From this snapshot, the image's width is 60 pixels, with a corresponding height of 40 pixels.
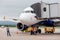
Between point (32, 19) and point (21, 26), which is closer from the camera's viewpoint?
point (32, 19)

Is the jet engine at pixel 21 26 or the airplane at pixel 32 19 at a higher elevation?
the airplane at pixel 32 19

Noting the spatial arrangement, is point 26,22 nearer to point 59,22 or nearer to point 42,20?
point 42,20

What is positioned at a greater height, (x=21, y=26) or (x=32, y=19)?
(x=32, y=19)

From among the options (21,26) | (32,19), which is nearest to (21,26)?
(21,26)

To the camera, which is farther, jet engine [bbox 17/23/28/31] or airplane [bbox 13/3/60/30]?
jet engine [bbox 17/23/28/31]

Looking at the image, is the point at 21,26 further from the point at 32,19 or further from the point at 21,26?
the point at 32,19

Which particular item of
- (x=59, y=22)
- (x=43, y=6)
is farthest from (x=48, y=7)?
(x=59, y=22)

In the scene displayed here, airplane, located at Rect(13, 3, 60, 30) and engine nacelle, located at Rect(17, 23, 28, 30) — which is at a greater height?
airplane, located at Rect(13, 3, 60, 30)

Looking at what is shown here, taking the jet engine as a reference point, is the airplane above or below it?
above

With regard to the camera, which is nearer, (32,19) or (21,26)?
(32,19)

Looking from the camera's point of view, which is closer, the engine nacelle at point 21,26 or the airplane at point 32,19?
the airplane at point 32,19

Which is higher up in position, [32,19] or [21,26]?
[32,19]

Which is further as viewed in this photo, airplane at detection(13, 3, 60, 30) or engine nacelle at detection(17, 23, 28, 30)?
engine nacelle at detection(17, 23, 28, 30)

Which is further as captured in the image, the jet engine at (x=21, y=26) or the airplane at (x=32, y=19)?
the jet engine at (x=21, y=26)
